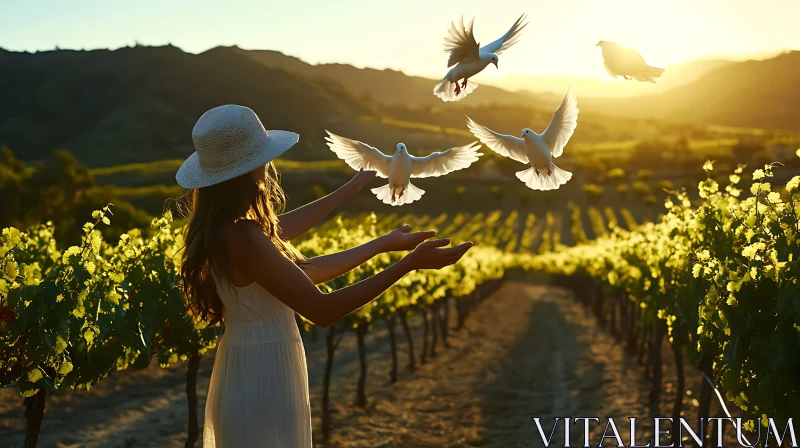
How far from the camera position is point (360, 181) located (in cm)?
363

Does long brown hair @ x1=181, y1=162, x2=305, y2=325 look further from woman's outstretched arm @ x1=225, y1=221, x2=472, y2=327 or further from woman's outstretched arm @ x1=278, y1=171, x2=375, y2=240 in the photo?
woman's outstretched arm @ x1=278, y1=171, x2=375, y2=240

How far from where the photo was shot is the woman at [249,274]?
286 centimetres

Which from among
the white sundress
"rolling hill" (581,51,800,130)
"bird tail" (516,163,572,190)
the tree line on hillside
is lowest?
the white sundress

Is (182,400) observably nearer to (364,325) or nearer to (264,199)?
(364,325)

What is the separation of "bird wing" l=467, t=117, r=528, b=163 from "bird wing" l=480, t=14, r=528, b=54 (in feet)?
1.43

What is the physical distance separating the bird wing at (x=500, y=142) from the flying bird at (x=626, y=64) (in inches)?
23.1

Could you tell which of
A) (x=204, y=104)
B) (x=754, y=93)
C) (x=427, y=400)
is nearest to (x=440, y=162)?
(x=427, y=400)

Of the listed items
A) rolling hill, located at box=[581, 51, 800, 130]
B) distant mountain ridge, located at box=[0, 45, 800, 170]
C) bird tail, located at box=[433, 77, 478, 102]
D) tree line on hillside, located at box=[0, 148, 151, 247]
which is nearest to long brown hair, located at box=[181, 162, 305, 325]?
bird tail, located at box=[433, 77, 478, 102]

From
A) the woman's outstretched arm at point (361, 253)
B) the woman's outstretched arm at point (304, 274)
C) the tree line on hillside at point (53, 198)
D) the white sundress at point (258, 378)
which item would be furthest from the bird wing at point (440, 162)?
the tree line on hillside at point (53, 198)

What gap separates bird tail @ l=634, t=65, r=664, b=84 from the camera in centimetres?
231

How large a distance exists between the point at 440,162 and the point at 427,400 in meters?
12.9

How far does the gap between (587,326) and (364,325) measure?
1692 centimetres

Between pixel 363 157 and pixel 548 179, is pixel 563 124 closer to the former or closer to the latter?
pixel 548 179

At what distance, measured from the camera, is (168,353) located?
8.34 m
